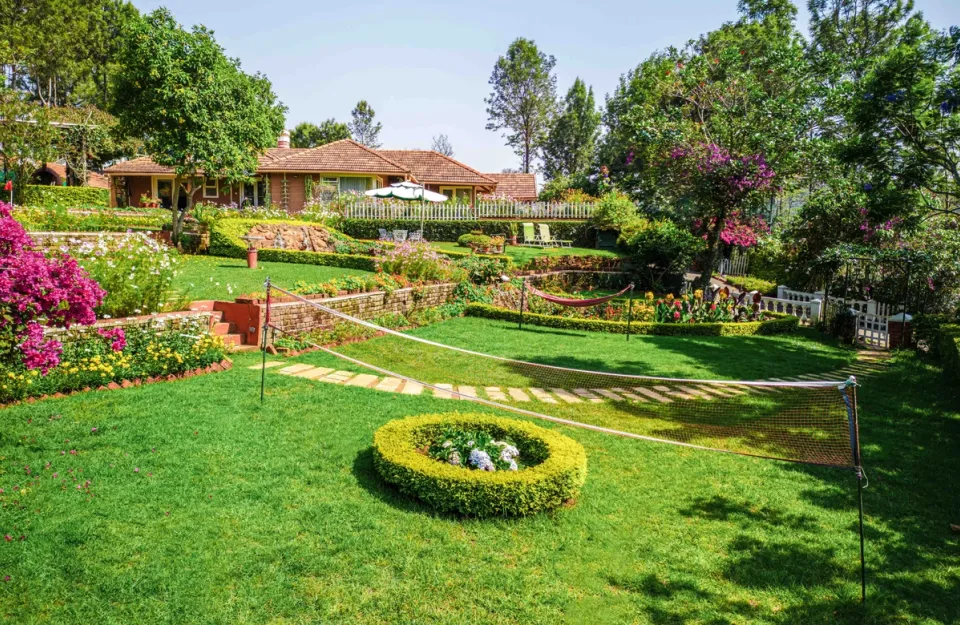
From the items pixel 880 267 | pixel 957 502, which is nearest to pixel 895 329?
pixel 880 267

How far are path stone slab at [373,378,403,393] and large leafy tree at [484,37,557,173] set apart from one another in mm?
43088

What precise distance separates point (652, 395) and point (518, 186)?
33.3 m

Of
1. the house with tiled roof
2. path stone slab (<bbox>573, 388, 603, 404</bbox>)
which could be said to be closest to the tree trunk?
path stone slab (<bbox>573, 388, 603, 404</bbox>)

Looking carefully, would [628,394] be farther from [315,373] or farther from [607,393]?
[315,373]

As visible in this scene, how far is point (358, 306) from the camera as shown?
32.7 feet

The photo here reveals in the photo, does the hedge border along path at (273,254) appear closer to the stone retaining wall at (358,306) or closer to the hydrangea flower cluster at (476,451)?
the stone retaining wall at (358,306)

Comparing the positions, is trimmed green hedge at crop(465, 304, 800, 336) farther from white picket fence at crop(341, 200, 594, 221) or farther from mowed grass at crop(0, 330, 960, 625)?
white picket fence at crop(341, 200, 594, 221)

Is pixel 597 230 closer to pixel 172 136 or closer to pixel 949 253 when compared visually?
pixel 949 253

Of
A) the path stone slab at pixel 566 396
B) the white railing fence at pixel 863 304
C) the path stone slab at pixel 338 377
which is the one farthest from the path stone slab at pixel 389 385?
the white railing fence at pixel 863 304

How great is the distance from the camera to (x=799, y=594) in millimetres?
3740

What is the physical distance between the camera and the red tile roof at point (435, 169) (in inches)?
1248

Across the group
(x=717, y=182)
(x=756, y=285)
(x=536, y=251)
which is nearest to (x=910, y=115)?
(x=717, y=182)

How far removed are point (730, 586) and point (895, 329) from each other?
37.3 feet

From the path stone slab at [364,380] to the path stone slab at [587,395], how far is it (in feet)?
8.52
